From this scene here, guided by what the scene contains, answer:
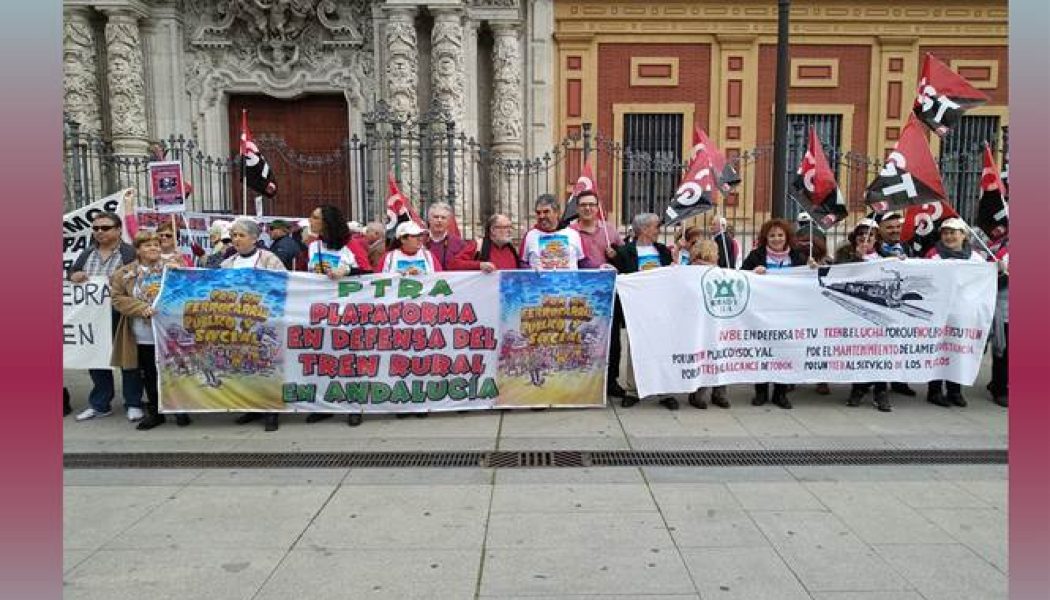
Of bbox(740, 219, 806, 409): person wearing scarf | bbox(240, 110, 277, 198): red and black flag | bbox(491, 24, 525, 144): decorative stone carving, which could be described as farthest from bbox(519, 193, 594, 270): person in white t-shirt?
bbox(491, 24, 525, 144): decorative stone carving

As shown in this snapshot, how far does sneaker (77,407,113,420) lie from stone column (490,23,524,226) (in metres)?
9.64

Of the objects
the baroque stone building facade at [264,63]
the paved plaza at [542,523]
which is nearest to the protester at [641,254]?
the paved plaza at [542,523]

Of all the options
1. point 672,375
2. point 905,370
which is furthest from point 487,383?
point 905,370

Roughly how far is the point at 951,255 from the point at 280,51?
44.7ft

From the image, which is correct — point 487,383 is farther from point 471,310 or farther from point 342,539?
point 342,539

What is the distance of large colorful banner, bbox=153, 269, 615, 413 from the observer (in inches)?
237

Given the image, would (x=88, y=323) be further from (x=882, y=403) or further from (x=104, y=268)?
(x=882, y=403)

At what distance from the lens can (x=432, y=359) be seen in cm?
617

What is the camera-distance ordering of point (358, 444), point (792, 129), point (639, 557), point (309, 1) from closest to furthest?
1. point (639, 557)
2. point (358, 444)
3. point (309, 1)
4. point (792, 129)

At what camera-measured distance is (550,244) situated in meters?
6.68

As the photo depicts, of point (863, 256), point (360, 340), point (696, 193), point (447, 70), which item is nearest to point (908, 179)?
point (863, 256)

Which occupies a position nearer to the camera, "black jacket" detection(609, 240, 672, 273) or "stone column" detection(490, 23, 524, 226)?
"black jacket" detection(609, 240, 672, 273)

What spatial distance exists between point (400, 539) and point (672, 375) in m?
3.42

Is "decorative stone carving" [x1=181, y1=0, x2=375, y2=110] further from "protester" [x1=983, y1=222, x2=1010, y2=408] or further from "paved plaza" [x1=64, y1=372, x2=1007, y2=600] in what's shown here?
"protester" [x1=983, y1=222, x2=1010, y2=408]
